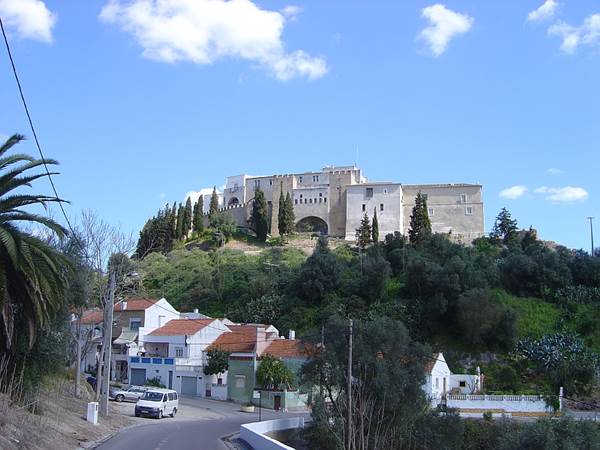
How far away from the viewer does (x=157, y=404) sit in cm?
3356

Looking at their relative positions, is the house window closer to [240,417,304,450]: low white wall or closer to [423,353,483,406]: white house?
[423,353,483,406]: white house

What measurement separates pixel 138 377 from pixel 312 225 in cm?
6328

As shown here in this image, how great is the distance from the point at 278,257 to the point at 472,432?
56.5 meters

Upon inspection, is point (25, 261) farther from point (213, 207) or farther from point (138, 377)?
point (213, 207)

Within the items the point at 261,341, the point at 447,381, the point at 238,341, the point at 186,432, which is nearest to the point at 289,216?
the point at 238,341

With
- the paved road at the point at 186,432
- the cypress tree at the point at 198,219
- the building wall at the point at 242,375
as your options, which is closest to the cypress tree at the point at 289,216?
the cypress tree at the point at 198,219

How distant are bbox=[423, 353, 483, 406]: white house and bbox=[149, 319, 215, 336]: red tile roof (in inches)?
780

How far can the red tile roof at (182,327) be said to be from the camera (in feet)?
178

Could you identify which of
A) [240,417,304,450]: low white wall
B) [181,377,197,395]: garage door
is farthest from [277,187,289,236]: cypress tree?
[240,417,304,450]: low white wall

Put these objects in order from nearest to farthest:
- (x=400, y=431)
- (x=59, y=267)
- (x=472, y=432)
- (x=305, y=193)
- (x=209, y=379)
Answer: (x=59, y=267) → (x=400, y=431) → (x=472, y=432) → (x=209, y=379) → (x=305, y=193)

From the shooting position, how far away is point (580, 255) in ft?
230

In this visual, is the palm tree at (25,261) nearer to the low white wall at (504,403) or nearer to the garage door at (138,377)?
the low white wall at (504,403)

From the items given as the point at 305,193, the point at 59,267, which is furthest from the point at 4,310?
the point at 305,193

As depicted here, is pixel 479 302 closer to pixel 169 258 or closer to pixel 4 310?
pixel 4 310
